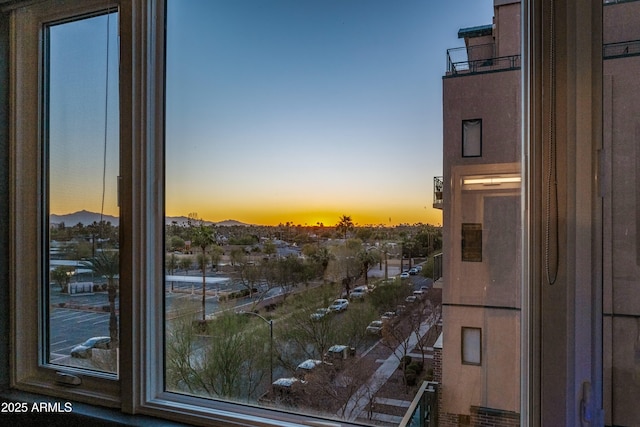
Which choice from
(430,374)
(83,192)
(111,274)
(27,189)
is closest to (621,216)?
(430,374)

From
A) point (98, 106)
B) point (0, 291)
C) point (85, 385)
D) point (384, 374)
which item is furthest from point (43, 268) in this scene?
point (384, 374)

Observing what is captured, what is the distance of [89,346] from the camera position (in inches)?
65.6

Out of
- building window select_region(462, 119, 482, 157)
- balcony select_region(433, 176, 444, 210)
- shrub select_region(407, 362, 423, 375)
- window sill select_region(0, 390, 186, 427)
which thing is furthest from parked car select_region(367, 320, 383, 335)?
window sill select_region(0, 390, 186, 427)

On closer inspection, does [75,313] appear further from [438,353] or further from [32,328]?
[438,353]

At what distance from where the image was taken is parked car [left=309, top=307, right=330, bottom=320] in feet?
4.44

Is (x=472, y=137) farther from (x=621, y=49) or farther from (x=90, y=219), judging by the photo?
(x=90, y=219)

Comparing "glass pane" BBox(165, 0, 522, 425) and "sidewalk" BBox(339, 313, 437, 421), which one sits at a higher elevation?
"glass pane" BBox(165, 0, 522, 425)

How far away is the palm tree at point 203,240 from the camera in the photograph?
1509 millimetres

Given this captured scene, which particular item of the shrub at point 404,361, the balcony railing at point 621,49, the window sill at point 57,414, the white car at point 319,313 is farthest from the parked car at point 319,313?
the balcony railing at point 621,49

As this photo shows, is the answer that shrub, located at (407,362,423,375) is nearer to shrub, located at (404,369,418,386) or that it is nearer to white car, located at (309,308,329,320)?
shrub, located at (404,369,418,386)

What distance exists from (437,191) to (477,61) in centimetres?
35

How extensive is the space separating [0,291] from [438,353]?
1586mm

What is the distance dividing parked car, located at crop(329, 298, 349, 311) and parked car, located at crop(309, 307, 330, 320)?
0.06ft

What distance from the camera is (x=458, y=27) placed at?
1.22 meters
